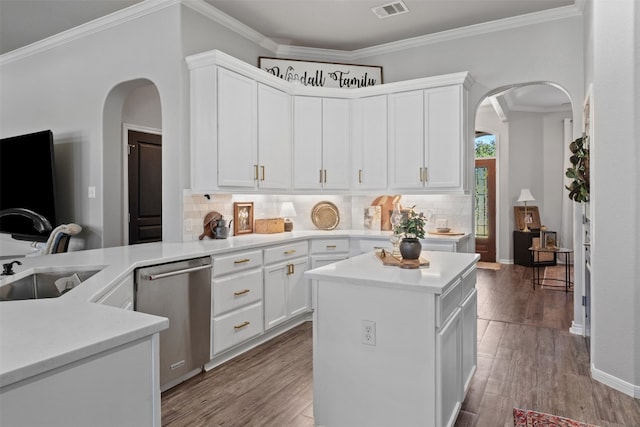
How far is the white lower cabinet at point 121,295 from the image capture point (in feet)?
6.71

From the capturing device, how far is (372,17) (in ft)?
13.9

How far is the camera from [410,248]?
2.45m

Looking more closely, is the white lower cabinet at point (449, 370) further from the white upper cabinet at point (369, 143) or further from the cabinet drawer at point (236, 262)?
the white upper cabinet at point (369, 143)

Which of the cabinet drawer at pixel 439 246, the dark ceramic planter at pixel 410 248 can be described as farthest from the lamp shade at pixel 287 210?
the dark ceramic planter at pixel 410 248

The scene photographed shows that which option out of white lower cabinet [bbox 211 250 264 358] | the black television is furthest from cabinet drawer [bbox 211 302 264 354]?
the black television

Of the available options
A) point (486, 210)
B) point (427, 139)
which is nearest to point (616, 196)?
point (427, 139)

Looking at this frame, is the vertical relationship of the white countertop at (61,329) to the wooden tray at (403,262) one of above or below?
above

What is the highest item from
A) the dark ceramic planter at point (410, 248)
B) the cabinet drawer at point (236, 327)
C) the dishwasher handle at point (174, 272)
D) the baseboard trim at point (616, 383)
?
the dark ceramic planter at point (410, 248)

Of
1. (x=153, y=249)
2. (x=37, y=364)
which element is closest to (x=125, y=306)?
(x=153, y=249)

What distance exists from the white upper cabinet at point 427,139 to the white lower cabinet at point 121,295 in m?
2.98

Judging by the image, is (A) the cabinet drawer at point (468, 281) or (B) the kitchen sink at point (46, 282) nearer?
(B) the kitchen sink at point (46, 282)

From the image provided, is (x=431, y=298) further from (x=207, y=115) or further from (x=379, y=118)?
(x=379, y=118)

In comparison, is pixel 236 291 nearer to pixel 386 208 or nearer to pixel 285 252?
pixel 285 252

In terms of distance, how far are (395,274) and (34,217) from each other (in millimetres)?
3926
